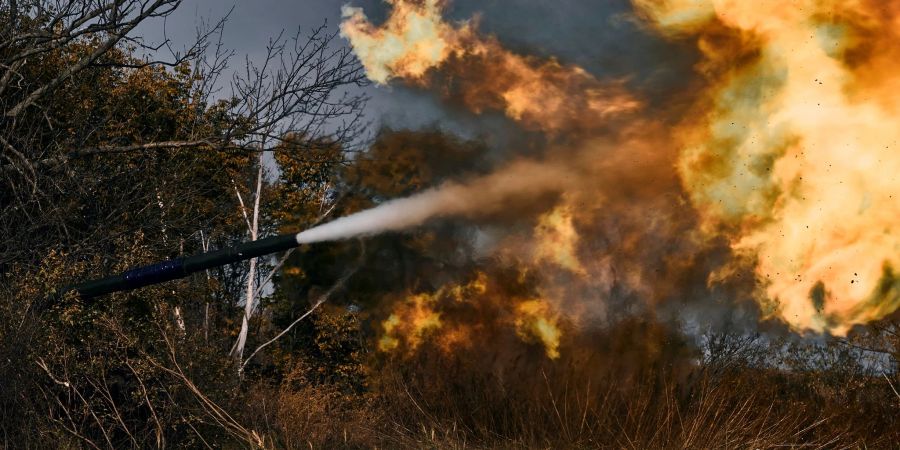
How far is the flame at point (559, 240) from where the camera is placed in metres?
10.3

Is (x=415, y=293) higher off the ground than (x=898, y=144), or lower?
lower

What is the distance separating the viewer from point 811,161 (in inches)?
368

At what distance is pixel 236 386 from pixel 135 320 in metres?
1.73

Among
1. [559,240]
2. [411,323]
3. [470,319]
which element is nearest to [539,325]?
[559,240]

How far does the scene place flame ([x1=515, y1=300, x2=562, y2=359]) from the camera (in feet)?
32.8

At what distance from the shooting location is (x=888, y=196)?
9.26 meters

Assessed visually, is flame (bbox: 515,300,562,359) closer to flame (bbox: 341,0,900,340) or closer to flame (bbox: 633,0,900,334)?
flame (bbox: 341,0,900,340)

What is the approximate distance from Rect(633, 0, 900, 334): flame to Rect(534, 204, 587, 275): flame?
1648mm

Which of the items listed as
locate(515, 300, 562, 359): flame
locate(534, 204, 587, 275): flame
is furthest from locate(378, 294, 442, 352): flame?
locate(534, 204, 587, 275): flame

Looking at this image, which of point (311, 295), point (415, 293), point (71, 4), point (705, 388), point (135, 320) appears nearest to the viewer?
point (705, 388)

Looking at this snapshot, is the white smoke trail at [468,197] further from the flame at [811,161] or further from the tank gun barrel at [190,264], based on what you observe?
the flame at [811,161]

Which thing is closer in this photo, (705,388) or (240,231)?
(705,388)

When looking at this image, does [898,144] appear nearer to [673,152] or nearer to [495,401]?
[673,152]

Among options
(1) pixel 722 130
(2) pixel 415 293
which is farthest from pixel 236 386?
(1) pixel 722 130
